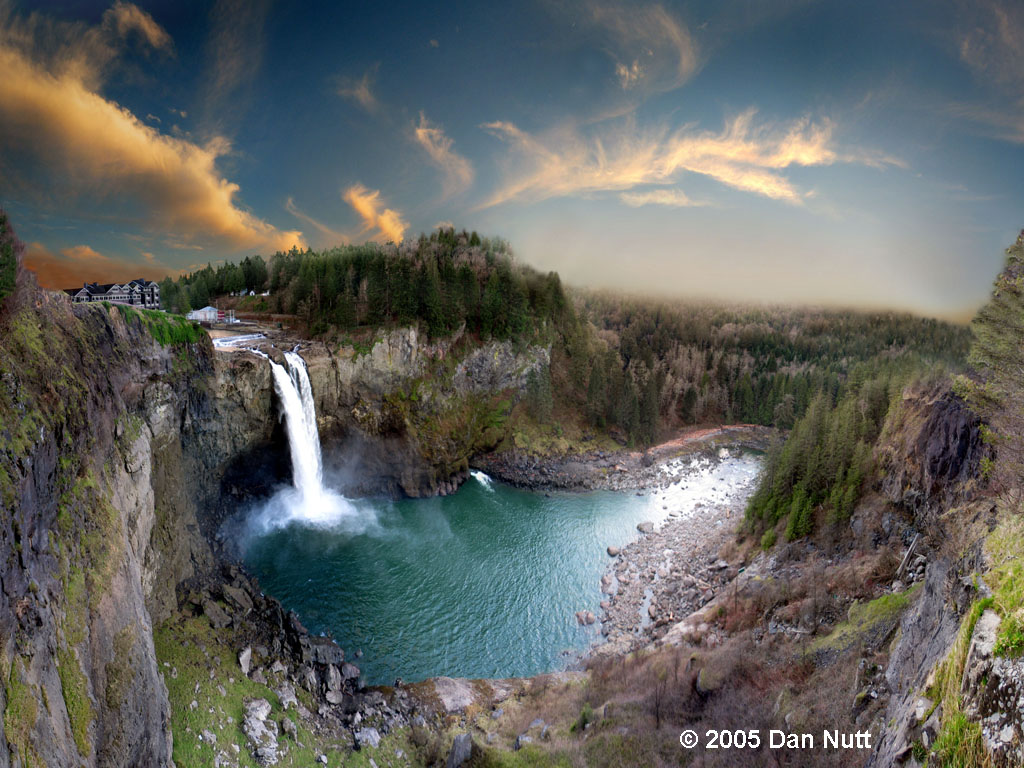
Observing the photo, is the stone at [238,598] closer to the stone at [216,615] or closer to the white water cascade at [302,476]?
the stone at [216,615]

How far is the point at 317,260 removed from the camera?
55.6m

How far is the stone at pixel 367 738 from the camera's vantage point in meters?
17.0

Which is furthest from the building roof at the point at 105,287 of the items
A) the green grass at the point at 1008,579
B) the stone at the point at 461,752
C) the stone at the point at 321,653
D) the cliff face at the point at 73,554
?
the green grass at the point at 1008,579

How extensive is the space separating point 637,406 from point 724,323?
243ft

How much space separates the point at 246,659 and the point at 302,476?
20.3 meters

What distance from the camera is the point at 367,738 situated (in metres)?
17.4

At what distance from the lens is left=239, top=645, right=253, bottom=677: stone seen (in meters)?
18.4

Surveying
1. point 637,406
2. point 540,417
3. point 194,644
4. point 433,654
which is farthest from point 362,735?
point 637,406

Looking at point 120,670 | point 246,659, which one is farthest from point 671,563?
point 120,670

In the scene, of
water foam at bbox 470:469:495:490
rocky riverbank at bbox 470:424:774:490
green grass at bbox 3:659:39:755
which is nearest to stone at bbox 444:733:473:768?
green grass at bbox 3:659:39:755

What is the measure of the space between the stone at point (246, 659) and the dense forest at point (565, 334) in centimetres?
3228

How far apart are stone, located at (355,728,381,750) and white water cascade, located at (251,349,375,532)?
61.2 feet

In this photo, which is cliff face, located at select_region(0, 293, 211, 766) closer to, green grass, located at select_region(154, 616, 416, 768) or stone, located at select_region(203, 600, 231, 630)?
green grass, located at select_region(154, 616, 416, 768)

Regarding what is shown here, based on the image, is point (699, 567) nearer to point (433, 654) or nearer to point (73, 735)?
point (433, 654)
